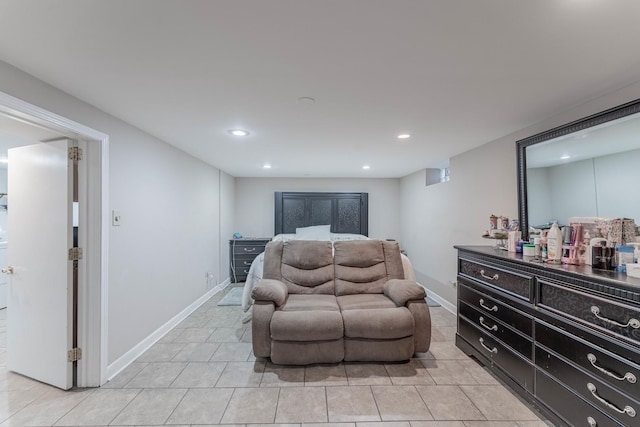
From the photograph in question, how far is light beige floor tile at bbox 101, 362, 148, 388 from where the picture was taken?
2222 millimetres

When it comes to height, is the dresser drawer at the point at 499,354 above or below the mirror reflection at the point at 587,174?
below

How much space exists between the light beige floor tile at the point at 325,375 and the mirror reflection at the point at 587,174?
2.15 metres

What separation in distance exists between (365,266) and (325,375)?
1243 mm

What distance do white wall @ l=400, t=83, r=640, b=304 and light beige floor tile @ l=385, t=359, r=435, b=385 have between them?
1.63 metres

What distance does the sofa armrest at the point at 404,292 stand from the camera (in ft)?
8.59

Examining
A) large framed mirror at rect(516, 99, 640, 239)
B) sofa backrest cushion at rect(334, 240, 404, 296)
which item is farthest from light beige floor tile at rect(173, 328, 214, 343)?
large framed mirror at rect(516, 99, 640, 239)

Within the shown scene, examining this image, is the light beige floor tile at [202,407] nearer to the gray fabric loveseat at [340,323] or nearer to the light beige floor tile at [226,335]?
the gray fabric loveseat at [340,323]

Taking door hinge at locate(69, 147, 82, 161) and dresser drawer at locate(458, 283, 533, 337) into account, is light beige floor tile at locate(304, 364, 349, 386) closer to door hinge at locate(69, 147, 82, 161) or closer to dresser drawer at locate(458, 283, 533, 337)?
dresser drawer at locate(458, 283, 533, 337)

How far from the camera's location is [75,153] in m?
2.15

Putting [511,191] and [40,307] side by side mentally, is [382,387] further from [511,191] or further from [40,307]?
[40,307]

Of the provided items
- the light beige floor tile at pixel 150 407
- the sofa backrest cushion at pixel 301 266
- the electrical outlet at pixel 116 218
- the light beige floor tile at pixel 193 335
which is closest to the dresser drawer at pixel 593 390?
the sofa backrest cushion at pixel 301 266

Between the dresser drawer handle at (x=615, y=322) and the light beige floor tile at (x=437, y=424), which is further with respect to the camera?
the light beige floor tile at (x=437, y=424)

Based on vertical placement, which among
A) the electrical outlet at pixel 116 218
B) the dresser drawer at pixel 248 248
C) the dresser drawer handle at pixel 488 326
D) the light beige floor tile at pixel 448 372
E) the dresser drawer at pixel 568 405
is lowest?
the light beige floor tile at pixel 448 372

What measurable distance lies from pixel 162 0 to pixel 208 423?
231 centimetres
